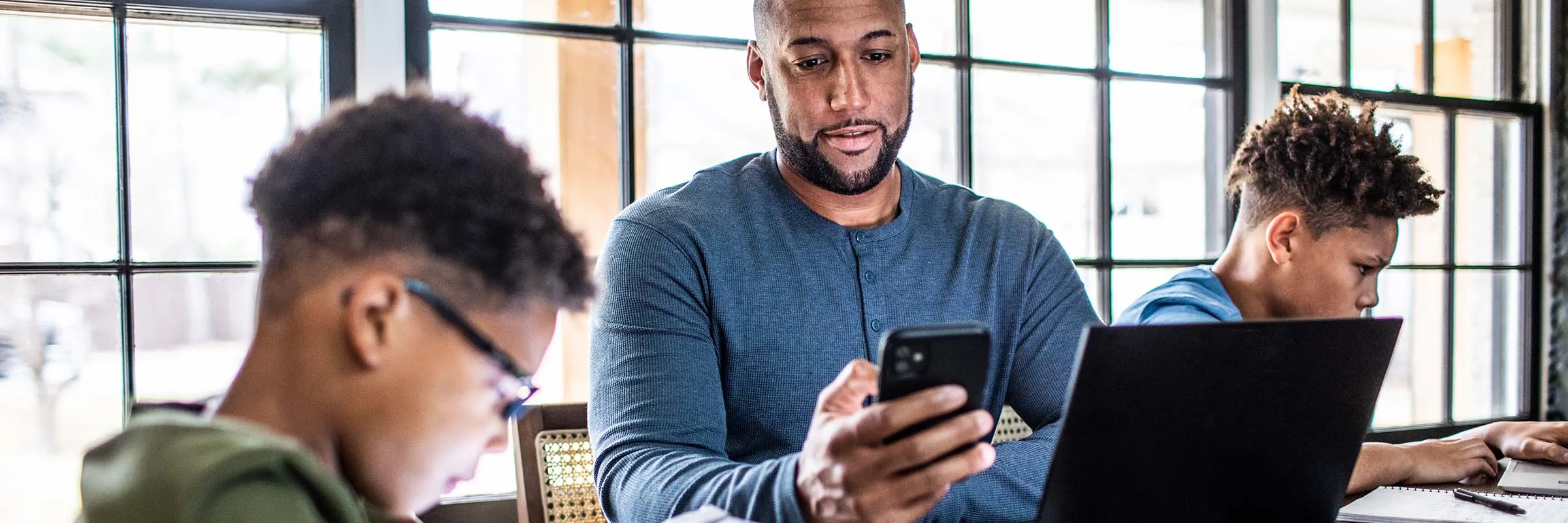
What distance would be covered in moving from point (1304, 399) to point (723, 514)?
0.62m

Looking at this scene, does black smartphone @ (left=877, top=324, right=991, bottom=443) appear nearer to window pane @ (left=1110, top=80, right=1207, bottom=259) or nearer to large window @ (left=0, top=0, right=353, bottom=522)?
large window @ (left=0, top=0, right=353, bottom=522)

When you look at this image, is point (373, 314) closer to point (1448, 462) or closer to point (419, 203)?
point (419, 203)

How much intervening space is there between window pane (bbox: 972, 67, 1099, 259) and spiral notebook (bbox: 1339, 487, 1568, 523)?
133 cm

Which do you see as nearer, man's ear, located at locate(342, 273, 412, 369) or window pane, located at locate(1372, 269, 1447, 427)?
man's ear, located at locate(342, 273, 412, 369)

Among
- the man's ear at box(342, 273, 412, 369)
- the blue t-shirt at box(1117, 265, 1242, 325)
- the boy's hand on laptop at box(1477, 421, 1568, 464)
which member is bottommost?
the boy's hand on laptop at box(1477, 421, 1568, 464)

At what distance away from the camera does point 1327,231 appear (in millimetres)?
1881

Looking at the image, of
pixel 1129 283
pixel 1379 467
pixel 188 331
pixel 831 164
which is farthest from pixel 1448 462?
pixel 188 331

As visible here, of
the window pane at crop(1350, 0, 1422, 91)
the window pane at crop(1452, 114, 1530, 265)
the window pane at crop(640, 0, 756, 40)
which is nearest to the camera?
the window pane at crop(640, 0, 756, 40)

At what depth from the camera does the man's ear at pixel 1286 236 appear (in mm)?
1890

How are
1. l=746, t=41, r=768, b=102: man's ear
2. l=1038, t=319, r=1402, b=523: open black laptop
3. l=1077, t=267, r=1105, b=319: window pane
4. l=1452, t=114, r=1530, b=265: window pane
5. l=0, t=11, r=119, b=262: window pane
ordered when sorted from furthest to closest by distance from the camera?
l=1452, t=114, r=1530, b=265: window pane, l=1077, t=267, r=1105, b=319: window pane, l=0, t=11, r=119, b=262: window pane, l=746, t=41, r=768, b=102: man's ear, l=1038, t=319, r=1402, b=523: open black laptop

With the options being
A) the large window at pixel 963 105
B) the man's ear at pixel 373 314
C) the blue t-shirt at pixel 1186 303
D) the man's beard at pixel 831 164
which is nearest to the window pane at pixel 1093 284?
the large window at pixel 963 105

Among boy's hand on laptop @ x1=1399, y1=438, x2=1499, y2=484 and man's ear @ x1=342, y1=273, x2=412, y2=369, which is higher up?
man's ear @ x1=342, y1=273, x2=412, y2=369

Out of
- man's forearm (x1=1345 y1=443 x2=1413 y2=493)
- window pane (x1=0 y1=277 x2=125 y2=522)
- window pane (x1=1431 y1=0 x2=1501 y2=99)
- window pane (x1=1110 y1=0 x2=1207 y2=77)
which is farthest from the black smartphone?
window pane (x1=1431 y1=0 x2=1501 y2=99)

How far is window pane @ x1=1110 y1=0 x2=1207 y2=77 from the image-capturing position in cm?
295
